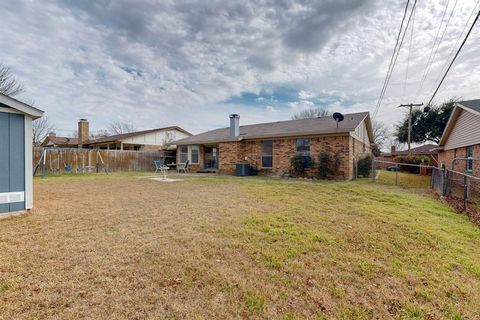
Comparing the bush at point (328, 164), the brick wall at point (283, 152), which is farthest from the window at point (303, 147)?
the bush at point (328, 164)

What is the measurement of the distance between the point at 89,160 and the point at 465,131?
77.9ft

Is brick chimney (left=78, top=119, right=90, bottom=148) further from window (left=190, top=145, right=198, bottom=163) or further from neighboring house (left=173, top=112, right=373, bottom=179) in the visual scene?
window (left=190, top=145, right=198, bottom=163)

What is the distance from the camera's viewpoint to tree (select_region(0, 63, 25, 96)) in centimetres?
1831

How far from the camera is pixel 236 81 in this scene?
15.9 m

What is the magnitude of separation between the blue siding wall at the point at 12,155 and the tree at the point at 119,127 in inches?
1831

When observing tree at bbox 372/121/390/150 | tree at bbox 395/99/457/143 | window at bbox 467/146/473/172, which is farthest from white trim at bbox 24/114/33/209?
tree at bbox 372/121/390/150

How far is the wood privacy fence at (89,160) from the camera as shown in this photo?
15359mm

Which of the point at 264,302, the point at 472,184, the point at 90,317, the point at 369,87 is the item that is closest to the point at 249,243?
the point at 264,302

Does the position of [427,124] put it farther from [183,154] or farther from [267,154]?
[183,154]

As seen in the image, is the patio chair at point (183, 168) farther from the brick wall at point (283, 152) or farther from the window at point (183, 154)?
the brick wall at point (283, 152)

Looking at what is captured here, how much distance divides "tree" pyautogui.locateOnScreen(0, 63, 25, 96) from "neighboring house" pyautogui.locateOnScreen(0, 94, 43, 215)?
1979cm

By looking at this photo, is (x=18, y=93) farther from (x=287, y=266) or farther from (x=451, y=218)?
(x=451, y=218)

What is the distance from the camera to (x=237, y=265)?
283 centimetres

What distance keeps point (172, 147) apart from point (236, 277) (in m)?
21.3
